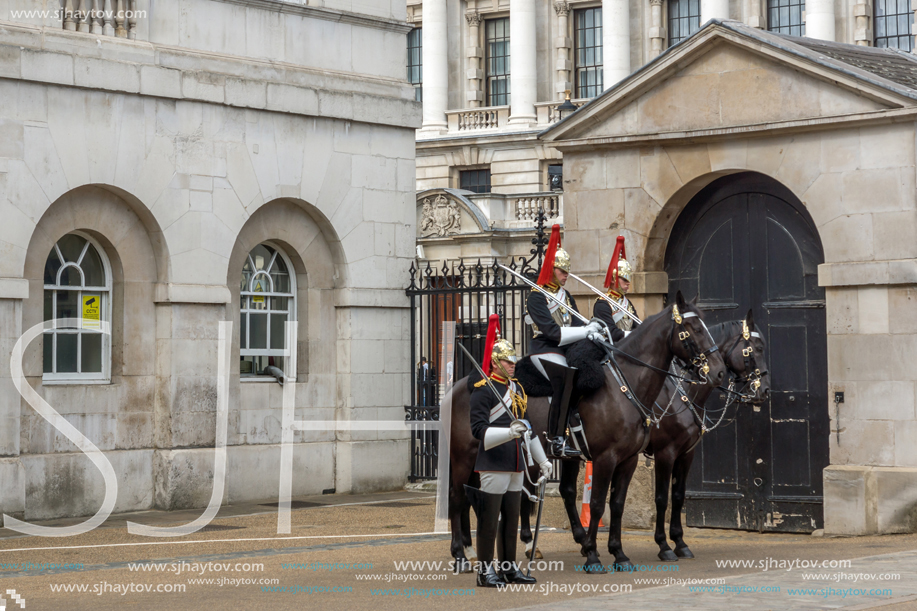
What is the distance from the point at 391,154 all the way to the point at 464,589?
988 cm

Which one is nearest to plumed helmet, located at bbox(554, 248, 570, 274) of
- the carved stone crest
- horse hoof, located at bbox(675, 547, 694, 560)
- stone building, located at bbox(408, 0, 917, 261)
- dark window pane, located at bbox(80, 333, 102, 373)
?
Result: horse hoof, located at bbox(675, 547, 694, 560)

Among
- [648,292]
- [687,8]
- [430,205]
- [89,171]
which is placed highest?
[687,8]

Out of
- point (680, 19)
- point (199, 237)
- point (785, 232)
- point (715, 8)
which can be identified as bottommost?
point (785, 232)

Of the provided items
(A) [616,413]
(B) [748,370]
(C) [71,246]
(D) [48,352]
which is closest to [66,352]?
(D) [48,352]

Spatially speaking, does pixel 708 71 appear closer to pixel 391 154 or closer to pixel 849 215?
pixel 849 215

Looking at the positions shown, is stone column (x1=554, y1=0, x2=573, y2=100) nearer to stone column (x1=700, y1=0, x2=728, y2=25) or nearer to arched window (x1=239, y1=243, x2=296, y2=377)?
stone column (x1=700, y1=0, x2=728, y2=25)

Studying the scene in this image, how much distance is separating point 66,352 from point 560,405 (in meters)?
6.97

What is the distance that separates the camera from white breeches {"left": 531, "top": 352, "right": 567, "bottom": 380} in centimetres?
1192

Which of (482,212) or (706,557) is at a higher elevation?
(482,212)

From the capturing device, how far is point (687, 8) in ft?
173

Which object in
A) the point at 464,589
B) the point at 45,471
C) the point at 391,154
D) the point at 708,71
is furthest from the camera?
the point at 391,154

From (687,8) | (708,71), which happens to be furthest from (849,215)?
(687,8)

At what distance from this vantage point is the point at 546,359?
470 inches

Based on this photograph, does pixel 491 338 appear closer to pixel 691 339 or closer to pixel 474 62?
pixel 691 339
